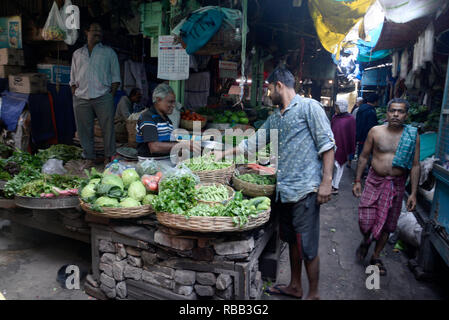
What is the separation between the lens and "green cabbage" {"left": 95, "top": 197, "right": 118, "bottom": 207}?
10.2 ft

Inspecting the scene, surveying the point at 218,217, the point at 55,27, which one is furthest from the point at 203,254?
the point at 55,27

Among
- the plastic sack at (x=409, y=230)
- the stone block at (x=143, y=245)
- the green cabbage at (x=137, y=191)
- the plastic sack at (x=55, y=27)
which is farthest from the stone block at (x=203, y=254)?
the plastic sack at (x=55, y=27)

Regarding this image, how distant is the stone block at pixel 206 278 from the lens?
292 cm

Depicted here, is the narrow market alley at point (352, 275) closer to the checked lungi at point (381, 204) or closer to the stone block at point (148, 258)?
the checked lungi at point (381, 204)

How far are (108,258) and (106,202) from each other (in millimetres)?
704

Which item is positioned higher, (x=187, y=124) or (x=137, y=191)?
(x=187, y=124)

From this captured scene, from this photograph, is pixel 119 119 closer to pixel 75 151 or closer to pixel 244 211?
pixel 75 151

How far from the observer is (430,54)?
4863mm

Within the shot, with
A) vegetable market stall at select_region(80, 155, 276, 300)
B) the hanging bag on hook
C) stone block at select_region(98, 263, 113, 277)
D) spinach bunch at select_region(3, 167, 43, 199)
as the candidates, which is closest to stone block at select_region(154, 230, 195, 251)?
vegetable market stall at select_region(80, 155, 276, 300)

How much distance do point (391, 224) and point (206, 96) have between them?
675cm

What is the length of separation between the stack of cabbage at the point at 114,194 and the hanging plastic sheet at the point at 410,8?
3.82 metres

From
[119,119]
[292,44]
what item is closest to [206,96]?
[292,44]

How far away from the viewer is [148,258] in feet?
10.4

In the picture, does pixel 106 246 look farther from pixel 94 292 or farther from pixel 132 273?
pixel 94 292
